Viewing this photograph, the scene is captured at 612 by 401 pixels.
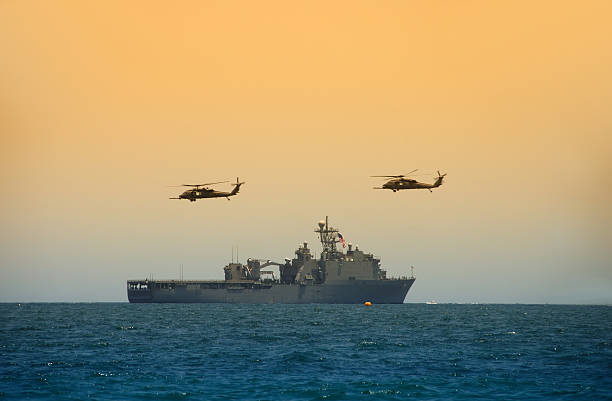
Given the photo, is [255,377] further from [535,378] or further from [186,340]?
[186,340]

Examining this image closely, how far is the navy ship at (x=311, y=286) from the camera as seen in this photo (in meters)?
134

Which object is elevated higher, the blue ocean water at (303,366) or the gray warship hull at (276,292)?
the gray warship hull at (276,292)

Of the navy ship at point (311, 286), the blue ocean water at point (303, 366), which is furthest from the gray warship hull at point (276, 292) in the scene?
the blue ocean water at point (303, 366)

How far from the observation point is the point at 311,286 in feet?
440

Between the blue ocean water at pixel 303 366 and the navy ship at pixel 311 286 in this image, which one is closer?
the blue ocean water at pixel 303 366

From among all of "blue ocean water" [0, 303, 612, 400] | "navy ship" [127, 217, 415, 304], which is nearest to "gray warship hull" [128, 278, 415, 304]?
"navy ship" [127, 217, 415, 304]

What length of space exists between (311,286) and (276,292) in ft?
20.8

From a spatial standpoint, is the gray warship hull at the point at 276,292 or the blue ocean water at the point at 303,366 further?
the gray warship hull at the point at 276,292

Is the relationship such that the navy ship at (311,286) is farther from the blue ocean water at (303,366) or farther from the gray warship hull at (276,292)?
the blue ocean water at (303,366)

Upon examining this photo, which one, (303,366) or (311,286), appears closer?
(303,366)

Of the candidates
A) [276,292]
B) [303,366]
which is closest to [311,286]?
[276,292]

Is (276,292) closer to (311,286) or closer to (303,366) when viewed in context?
(311,286)

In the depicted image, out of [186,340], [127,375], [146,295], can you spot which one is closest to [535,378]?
[127,375]

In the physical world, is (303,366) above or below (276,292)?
below
